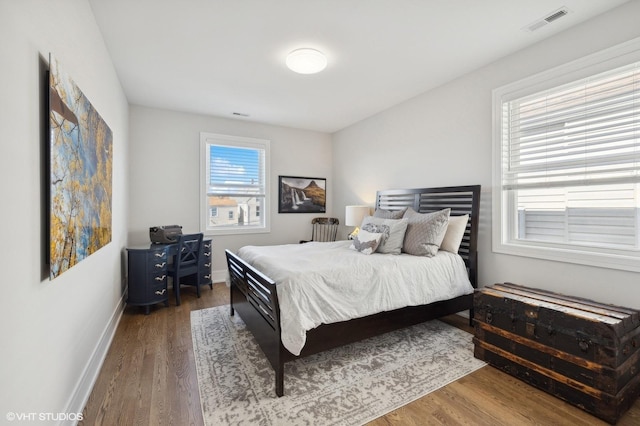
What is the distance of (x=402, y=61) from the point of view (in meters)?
2.88

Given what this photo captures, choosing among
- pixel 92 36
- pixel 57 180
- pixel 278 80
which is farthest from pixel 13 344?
pixel 278 80

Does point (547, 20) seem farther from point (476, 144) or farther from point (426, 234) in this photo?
point (426, 234)

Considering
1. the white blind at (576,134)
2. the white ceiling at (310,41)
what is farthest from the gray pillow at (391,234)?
the white ceiling at (310,41)

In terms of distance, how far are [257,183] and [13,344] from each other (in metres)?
4.08

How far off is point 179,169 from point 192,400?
3444 millimetres

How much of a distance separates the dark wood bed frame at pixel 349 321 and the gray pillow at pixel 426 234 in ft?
1.09

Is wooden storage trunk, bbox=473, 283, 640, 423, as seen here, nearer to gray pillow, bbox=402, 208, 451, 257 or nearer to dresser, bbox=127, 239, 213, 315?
gray pillow, bbox=402, 208, 451, 257

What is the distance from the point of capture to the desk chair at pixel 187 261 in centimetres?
357

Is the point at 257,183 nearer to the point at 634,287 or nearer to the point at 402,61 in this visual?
the point at 402,61

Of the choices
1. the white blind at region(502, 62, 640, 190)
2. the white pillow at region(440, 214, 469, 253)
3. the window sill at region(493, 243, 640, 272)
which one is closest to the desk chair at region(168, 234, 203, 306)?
the white pillow at region(440, 214, 469, 253)

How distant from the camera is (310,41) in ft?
8.29

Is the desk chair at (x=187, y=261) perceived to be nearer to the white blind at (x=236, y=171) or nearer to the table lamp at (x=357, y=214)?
the white blind at (x=236, y=171)

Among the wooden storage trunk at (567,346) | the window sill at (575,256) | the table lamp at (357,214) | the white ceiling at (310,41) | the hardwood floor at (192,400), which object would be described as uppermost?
the white ceiling at (310,41)

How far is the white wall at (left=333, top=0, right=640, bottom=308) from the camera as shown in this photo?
7.17 feet
